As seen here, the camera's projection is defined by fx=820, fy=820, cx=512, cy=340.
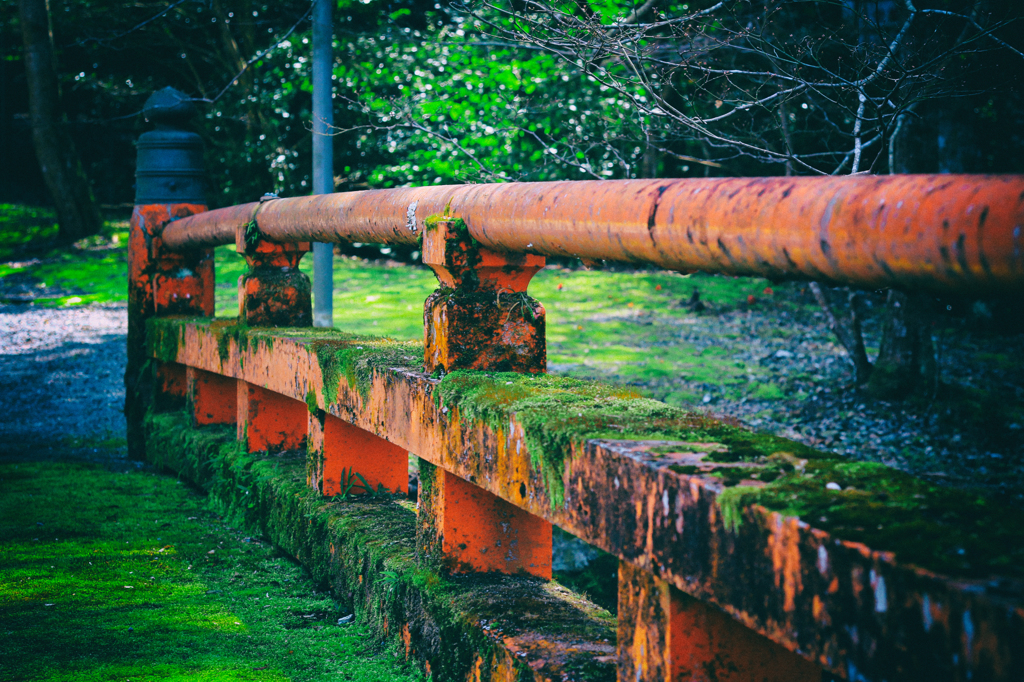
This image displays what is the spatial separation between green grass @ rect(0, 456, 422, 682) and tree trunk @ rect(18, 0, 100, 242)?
12964 mm

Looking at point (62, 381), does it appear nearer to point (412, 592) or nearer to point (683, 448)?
point (412, 592)

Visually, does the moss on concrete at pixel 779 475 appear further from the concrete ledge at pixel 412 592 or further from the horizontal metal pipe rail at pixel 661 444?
the concrete ledge at pixel 412 592

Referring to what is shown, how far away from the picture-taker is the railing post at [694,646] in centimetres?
138

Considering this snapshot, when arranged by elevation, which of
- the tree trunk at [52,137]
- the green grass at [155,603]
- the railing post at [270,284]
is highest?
the tree trunk at [52,137]

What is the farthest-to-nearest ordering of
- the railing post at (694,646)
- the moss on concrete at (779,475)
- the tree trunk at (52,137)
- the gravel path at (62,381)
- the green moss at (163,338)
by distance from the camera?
the tree trunk at (52,137), the gravel path at (62,381), the green moss at (163,338), the railing post at (694,646), the moss on concrete at (779,475)

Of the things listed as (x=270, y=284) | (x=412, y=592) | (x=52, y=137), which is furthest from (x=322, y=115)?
(x=52, y=137)

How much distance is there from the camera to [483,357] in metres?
2.28

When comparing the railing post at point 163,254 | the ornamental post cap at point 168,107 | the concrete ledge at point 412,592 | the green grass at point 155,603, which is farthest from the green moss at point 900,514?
the ornamental post cap at point 168,107

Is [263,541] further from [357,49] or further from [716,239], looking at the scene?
[357,49]

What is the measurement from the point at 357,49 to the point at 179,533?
32.7ft

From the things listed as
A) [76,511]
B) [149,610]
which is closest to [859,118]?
[149,610]

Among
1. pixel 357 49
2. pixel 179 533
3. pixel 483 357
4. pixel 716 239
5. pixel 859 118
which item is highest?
pixel 357 49

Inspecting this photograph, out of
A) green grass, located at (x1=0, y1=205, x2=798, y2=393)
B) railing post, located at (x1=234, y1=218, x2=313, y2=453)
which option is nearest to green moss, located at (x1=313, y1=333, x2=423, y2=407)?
railing post, located at (x1=234, y1=218, x2=313, y2=453)

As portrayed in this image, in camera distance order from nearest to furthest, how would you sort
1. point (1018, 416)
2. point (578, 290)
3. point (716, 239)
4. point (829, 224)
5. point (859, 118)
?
point (829, 224) → point (716, 239) → point (859, 118) → point (1018, 416) → point (578, 290)
